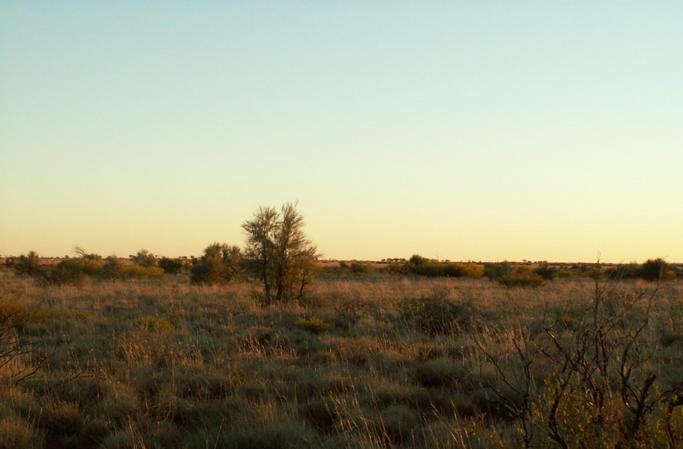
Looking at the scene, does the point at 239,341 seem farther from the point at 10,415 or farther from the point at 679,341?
the point at 679,341

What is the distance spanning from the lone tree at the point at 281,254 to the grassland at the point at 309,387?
5.99 metres

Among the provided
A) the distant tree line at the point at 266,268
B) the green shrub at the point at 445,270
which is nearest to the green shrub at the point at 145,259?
the distant tree line at the point at 266,268

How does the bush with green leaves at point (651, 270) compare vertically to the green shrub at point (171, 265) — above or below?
above

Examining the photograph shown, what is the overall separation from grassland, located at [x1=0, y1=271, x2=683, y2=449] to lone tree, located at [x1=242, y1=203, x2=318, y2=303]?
Answer: 5990 mm

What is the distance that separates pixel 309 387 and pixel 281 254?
12081 millimetres

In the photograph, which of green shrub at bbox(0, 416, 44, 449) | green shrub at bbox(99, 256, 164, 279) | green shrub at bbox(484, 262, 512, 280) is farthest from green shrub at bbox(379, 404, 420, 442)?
green shrub at bbox(99, 256, 164, 279)

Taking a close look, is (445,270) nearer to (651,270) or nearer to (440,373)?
(651,270)

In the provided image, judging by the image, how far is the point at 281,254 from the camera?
62.6 ft

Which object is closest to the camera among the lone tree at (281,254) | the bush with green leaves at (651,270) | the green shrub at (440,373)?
the green shrub at (440,373)

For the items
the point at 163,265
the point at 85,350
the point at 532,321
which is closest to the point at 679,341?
the point at 532,321

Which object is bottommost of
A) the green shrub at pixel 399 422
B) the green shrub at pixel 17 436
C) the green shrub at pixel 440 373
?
the green shrub at pixel 17 436

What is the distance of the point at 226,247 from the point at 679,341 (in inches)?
945

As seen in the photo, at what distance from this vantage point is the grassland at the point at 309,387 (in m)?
4.14

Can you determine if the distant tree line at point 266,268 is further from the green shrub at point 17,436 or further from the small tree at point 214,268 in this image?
the green shrub at point 17,436
